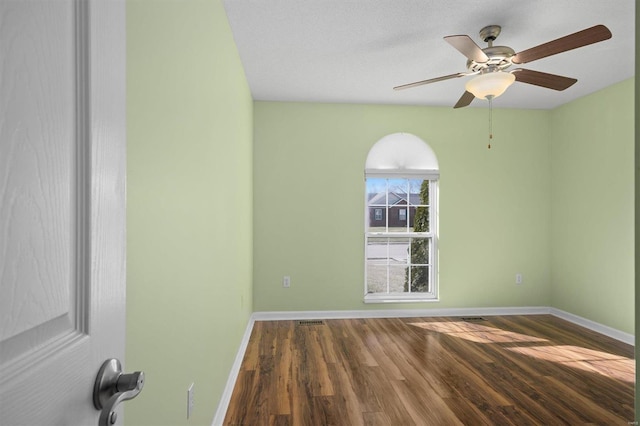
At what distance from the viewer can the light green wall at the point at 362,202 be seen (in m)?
4.12

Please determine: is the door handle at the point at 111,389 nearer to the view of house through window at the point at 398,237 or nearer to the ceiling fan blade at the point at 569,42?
the ceiling fan blade at the point at 569,42

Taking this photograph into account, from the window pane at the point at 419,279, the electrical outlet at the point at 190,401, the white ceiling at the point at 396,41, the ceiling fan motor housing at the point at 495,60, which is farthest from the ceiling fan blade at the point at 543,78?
the electrical outlet at the point at 190,401

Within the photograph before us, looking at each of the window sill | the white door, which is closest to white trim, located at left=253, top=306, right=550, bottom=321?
the window sill

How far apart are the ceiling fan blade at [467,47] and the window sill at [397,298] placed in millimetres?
2830

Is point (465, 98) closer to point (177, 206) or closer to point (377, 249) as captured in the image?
point (377, 249)

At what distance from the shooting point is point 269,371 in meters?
2.68

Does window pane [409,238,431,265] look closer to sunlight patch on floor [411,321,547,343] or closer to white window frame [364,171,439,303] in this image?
white window frame [364,171,439,303]

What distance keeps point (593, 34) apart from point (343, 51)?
1651mm

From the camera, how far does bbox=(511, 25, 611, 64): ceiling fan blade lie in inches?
73.2

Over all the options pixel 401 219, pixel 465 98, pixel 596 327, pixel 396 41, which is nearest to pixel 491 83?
pixel 465 98

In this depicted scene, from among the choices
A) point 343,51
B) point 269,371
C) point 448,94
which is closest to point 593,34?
point 343,51

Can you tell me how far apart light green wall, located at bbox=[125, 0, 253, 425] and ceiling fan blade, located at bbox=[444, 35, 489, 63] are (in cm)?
139

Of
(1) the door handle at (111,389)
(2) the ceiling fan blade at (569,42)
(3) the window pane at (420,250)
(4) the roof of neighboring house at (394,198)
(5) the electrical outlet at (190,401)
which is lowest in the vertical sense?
(5) the electrical outlet at (190,401)

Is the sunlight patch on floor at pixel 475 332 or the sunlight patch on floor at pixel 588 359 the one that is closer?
the sunlight patch on floor at pixel 588 359
